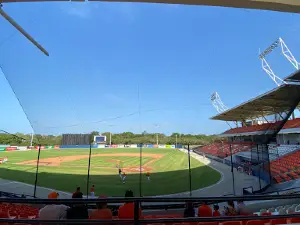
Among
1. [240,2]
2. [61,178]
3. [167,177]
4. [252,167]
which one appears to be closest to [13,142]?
[61,178]

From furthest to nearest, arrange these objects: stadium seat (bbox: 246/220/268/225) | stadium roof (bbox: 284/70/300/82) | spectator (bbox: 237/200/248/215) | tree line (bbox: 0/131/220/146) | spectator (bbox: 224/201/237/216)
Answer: tree line (bbox: 0/131/220/146) < stadium roof (bbox: 284/70/300/82) < spectator (bbox: 237/200/248/215) < spectator (bbox: 224/201/237/216) < stadium seat (bbox: 246/220/268/225)

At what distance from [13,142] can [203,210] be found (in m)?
56.3

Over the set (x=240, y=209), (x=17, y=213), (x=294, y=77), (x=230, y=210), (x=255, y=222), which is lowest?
(x=17, y=213)

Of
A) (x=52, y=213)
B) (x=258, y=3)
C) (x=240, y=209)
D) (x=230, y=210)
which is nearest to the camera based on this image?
(x=52, y=213)

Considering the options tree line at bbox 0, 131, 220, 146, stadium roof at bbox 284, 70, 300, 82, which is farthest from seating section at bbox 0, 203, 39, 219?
tree line at bbox 0, 131, 220, 146

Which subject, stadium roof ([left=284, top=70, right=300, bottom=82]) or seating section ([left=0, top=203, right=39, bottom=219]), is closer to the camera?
seating section ([left=0, top=203, right=39, bottom=219])

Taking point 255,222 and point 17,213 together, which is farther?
point 17,213

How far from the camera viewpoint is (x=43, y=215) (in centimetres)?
316

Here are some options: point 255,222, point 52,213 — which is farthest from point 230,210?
point 52,213

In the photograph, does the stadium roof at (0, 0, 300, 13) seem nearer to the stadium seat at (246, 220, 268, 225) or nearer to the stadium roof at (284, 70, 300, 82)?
the stadium seat at (246, 220, 268, 225)

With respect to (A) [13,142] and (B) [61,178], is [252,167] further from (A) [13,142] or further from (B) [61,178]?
(A) [13,142]

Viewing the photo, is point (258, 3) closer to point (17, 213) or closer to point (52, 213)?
point (52, 213)

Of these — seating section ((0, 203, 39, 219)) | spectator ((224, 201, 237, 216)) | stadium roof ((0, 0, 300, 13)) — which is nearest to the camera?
stadium roof ((0, 0, 300, 13))

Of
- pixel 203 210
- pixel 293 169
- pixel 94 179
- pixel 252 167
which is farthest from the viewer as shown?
pixel 94 179
